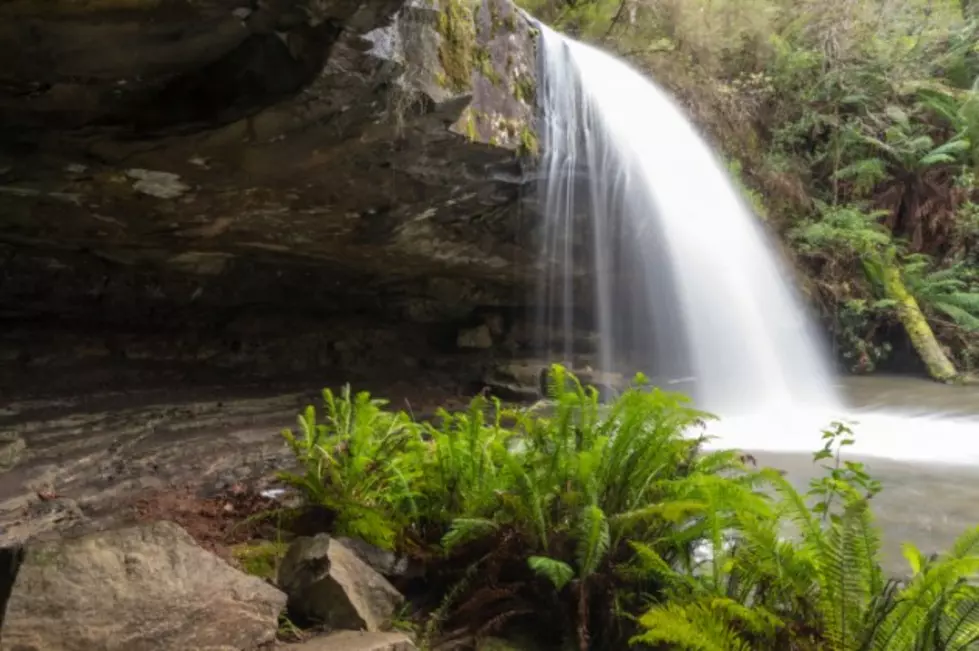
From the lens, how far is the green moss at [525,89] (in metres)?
6.10

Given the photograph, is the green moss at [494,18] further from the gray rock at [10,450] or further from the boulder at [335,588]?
the gray rock at [10,450]

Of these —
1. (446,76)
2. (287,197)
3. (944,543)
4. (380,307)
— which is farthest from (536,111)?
(944,543)

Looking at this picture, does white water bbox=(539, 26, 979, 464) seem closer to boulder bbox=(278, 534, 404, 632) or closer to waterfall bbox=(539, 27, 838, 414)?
waterfall bbox=(539, 27, 838, 414)

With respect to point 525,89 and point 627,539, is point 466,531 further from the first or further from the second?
point 525,89

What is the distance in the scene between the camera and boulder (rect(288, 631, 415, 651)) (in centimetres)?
231

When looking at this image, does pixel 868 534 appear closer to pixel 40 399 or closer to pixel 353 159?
pixel 353 159

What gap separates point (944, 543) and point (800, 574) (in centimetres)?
177

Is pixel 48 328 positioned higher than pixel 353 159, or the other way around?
pixel 353 159

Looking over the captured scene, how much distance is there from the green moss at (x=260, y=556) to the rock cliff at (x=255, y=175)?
2583 millimetres

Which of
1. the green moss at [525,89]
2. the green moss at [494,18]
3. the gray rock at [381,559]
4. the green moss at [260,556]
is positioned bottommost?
the green moss at [260,556]

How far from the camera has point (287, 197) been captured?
5.68 meters

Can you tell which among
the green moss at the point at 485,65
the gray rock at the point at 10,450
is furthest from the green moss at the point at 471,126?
the gray rock at the point at 10,450

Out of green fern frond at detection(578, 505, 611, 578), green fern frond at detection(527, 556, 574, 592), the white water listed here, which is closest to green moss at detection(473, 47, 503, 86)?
→ the white water

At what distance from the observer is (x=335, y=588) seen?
2.59 meters
